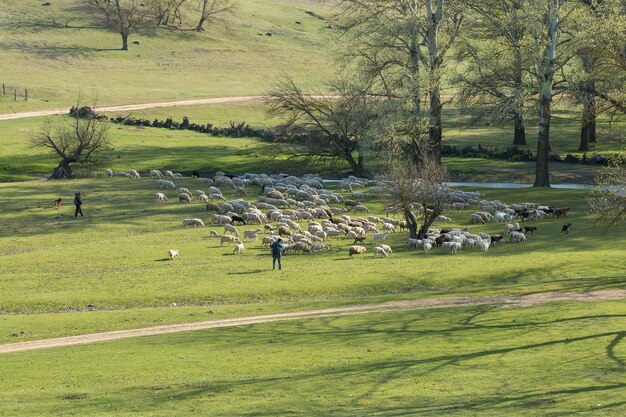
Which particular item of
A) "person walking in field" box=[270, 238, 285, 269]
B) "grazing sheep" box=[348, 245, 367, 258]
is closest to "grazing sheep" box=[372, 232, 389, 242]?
"grazing sheep" box=[348, 245, 367, 258]

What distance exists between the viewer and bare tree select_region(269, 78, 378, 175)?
7475 cm

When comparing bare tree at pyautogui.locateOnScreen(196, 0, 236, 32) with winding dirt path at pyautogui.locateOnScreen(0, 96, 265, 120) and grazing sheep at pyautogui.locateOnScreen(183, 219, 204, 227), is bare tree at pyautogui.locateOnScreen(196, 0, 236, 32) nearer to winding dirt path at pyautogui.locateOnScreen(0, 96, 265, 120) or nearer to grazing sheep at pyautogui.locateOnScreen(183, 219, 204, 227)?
winding dirt path at pyautogui.locateOnScreen(0, 96, 265, 120)

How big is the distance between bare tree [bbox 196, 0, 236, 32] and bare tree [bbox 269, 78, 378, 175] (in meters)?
67.8

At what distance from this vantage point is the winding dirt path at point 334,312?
1273 inches

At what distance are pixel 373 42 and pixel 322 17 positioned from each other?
10271 cm

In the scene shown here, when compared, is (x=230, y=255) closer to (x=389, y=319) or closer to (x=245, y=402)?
(x=389, y=319)

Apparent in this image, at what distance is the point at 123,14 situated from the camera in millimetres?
134875

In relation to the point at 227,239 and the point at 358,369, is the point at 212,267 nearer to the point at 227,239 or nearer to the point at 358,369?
the point at 227,239

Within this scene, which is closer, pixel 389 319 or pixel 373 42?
pixel 389 319

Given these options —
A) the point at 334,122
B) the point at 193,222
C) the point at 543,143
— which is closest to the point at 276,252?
the point at 193,222

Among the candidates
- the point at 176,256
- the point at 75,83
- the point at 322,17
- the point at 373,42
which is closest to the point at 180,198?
the point at 176,256

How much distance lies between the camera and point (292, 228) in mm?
53250

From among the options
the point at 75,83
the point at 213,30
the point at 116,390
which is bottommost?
the point at 116,390

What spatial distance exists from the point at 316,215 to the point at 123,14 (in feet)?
278
